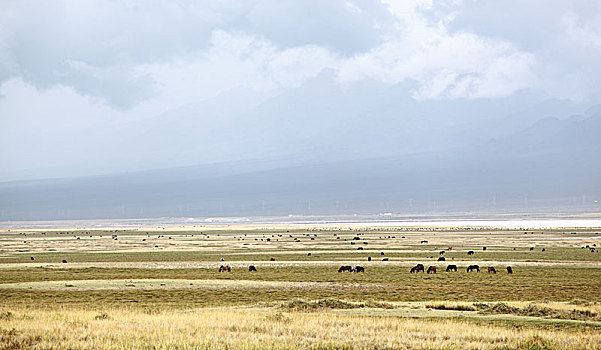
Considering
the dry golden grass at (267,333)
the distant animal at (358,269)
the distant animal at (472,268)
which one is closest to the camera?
the dry golden grass at (267,333)

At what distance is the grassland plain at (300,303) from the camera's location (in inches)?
703

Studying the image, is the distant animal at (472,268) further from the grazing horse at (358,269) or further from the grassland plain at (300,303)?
the grazing horse at (358,269)

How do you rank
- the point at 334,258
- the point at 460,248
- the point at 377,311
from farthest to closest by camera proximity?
the point at 460,248
the point at 334,258
the point at 377,311

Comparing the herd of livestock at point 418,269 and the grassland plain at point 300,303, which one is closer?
the grassland plain at point 300,303

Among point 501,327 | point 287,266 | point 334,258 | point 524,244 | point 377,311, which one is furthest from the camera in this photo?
point 524,244

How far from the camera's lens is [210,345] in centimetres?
1686

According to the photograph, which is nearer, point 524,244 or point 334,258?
point 334,258

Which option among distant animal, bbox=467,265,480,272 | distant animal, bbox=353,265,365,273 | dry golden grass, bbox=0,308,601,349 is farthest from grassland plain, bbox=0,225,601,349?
distant animal, bbox=353,265,365,273

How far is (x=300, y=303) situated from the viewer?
2636 cm

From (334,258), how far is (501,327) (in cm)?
4309

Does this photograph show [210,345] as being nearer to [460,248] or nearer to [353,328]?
[353,328]

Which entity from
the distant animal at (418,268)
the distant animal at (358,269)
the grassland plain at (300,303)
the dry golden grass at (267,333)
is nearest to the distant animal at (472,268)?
the grassland plain at (300,303)

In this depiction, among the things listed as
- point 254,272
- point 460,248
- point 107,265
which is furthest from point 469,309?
point 460,248

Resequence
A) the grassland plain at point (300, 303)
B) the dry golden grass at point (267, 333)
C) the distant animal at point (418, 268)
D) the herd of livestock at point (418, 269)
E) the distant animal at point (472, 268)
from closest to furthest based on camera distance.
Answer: the dry golden grass at point (267, 333), the grassland plain at point (300, 303), the herd of livestock at point (418, 269), the distant animal at point (418, 268), the distant animal at point (472, 268)
